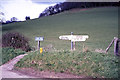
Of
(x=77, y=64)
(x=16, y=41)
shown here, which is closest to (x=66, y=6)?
(x=16, y=41)

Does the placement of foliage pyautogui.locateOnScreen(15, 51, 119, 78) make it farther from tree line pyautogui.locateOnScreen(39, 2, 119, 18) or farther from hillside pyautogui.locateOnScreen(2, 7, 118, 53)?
tree line pyautogui.locateOnScreen(39, 2, 119, 18)

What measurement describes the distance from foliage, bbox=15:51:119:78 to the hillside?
5571 millimetres

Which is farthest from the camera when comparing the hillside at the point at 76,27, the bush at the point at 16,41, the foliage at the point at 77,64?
the hillside at the point at 76,27

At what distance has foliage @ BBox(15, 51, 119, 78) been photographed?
8.91 metres

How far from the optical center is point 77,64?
9828 mm

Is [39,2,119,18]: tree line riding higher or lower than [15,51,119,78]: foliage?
higher

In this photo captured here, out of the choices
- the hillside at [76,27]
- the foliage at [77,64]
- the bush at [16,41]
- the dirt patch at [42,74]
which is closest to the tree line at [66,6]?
the hillside at [76,27]

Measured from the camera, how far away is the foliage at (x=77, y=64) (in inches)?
351

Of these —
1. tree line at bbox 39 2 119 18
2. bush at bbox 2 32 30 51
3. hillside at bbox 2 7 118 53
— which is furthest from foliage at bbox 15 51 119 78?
tree line at bbox 39 2 119 18

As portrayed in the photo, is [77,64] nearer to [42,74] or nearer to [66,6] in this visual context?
[42,74]

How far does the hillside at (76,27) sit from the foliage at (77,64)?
18.3 ft

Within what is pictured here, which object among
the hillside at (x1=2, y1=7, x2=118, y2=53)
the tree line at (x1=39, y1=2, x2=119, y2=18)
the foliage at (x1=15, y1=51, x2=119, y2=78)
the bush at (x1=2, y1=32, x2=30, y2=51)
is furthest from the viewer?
the tree line at (x1=39, y1=2, x2=119, y2=18)

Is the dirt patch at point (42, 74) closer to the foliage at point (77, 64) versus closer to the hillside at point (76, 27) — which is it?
the foliage at point (77, 64)

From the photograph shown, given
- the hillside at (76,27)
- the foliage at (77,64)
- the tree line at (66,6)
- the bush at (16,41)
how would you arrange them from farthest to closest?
the tree line at (66,6) → the hillside at (76,27) → the bush at (16,41) → the foliage at (77,64)
